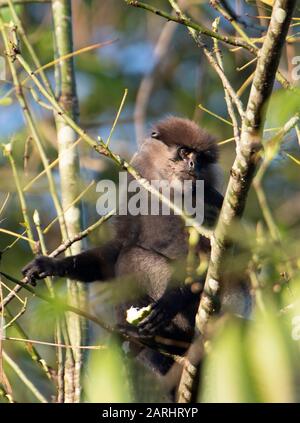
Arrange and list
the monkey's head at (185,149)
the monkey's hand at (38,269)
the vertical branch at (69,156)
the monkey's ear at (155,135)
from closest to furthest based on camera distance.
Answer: the vertical branch at (69,156), the monkey's hand at (38,269), the monkey's head at (185,149), the monkey's ear at (155,135)

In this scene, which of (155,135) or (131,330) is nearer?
(131,330)

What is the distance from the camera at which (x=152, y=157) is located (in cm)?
489

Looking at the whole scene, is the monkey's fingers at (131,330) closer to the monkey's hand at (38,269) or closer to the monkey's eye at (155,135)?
the monkey's hand at (38,269)

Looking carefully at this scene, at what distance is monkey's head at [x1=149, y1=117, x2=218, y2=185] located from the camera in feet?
15.6

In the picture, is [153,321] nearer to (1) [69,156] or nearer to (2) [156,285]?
(2) [156,285]

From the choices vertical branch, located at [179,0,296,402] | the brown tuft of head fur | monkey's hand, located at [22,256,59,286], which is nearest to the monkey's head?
the brown tuft of head fur

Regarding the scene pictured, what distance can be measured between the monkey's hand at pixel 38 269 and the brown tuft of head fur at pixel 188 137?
4.43 ft


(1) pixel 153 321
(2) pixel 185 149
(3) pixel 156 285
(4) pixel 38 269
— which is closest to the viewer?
(4) pixel 38 269

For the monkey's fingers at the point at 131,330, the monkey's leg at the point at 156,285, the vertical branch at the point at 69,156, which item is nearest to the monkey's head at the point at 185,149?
the monkey's leg at the point at 156,285

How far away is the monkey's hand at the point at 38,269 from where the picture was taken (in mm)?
3705

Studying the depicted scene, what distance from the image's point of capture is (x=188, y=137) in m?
4.81

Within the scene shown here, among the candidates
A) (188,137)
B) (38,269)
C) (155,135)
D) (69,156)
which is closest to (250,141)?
(38,269)

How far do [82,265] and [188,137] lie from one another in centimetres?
117

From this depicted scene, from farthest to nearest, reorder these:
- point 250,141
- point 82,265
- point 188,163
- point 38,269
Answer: point 188,163 < point 82,265 < point 38,269 < point 250,141
